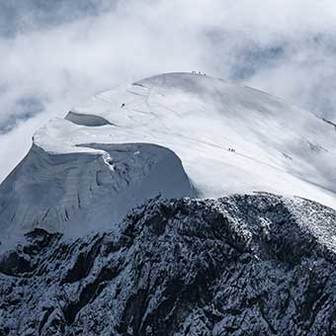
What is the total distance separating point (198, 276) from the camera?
495ft

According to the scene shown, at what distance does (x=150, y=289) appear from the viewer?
151750 mm

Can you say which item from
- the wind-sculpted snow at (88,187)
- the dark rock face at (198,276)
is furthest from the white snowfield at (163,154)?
the dark rock face at (198,276)

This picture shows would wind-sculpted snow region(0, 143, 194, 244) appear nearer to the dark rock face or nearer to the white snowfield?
the white snowfield

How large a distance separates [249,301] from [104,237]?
17.2 meters

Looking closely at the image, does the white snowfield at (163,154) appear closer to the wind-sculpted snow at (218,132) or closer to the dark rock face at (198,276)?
the wind-sculpted snow at (218,132)

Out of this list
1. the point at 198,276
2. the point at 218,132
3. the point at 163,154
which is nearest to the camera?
the point at 198,276

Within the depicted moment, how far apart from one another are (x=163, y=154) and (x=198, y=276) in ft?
57.2

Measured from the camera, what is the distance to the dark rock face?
147625mm

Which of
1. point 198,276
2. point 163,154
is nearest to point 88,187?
point 163,154

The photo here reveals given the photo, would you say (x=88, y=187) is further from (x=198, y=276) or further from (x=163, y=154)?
(x=198, y=276)

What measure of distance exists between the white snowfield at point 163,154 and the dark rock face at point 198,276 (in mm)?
3161

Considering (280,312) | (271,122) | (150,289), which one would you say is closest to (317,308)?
(280,312)

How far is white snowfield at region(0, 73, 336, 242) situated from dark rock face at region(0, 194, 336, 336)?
124 inches

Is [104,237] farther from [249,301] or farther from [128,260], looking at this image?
[249,301]
